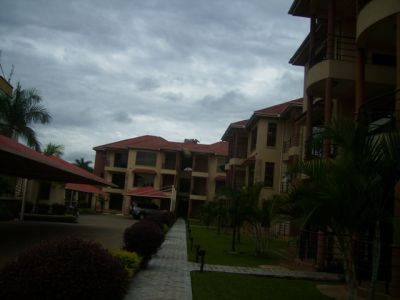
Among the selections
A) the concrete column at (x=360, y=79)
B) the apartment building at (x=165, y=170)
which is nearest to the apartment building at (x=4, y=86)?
the concrete column at (x=360, y=79)

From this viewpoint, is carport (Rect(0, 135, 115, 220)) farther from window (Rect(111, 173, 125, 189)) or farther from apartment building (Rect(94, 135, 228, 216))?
window (Rect(111, 173, 125, 189))

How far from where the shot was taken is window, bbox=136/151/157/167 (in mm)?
55000

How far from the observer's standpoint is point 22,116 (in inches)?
A: 1385

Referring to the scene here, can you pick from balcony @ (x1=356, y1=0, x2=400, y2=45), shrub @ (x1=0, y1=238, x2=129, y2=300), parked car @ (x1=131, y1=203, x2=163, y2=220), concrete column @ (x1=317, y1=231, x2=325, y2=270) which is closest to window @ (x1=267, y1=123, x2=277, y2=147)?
parked car @ (x1=131, y1=203, x2=163, y2=220)

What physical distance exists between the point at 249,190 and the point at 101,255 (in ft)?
45.9

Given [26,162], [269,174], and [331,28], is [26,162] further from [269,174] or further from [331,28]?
[269,174]

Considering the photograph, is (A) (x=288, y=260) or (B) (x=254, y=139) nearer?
(A) (x=288, y=260)

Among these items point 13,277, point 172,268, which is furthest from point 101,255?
point 172,268

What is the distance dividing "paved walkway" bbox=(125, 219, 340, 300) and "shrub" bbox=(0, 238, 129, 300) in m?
3.24

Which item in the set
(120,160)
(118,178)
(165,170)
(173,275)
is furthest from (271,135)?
(118,178)

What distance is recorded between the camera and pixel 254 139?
35.8 m

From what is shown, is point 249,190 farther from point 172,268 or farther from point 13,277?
point 13,277

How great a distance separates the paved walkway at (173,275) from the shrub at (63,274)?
3.24m

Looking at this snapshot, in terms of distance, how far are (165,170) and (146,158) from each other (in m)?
2.64
